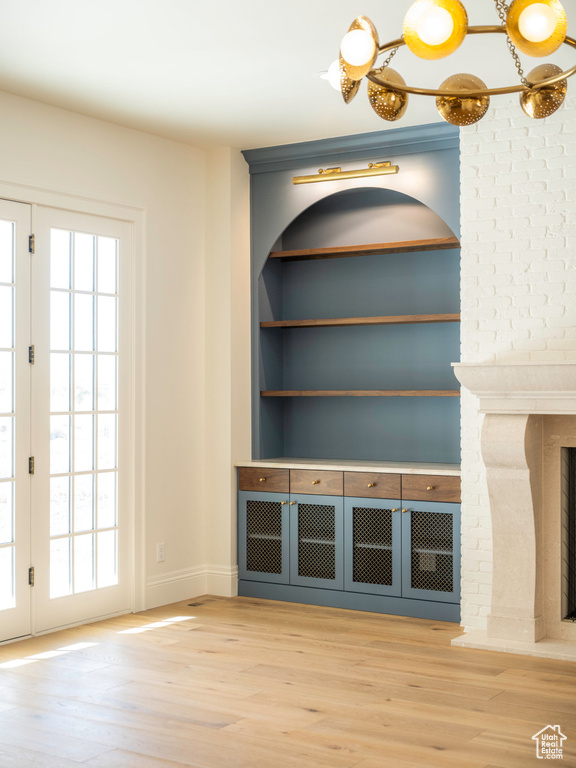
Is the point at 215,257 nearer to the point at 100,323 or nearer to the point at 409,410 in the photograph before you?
the point at 100,323

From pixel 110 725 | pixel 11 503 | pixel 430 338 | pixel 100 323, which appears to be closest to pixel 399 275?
pixel 430 338

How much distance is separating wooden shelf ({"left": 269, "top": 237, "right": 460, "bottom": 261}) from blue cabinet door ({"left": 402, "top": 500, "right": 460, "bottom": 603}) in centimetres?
158

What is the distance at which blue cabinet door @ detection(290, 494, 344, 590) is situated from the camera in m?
5.32

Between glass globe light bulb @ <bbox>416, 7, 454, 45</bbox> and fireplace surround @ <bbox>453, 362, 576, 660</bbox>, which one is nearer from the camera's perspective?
glass globe light bulb @ <bbox>416, 7, 454, 45</bbox>

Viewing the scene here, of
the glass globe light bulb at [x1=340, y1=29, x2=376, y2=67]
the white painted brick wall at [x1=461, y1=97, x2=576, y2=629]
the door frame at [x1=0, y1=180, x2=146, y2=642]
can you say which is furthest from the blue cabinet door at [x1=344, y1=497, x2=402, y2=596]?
the glass globe light bulb at [x1=340, y1=29, x2=376, y2=67]

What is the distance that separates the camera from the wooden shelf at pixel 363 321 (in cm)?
522

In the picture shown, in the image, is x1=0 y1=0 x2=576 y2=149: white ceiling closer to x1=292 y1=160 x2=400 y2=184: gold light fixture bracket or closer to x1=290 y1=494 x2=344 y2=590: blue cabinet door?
x1=292 y1=160 x2=400 y2=184: gold light fixture bracket

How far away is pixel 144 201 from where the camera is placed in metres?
5.33

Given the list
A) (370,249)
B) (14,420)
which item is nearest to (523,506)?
(370,249)

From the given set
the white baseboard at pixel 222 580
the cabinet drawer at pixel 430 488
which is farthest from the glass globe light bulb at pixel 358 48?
the white baseboard at pixel 222 580

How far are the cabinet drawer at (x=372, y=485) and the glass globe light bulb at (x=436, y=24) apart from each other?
336 centimetres

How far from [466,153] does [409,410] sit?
5.58ft

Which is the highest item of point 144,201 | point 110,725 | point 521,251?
point 144,201

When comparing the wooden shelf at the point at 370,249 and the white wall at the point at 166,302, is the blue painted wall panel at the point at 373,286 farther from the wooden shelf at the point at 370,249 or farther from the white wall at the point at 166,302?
the white wall at the point at 166,302
